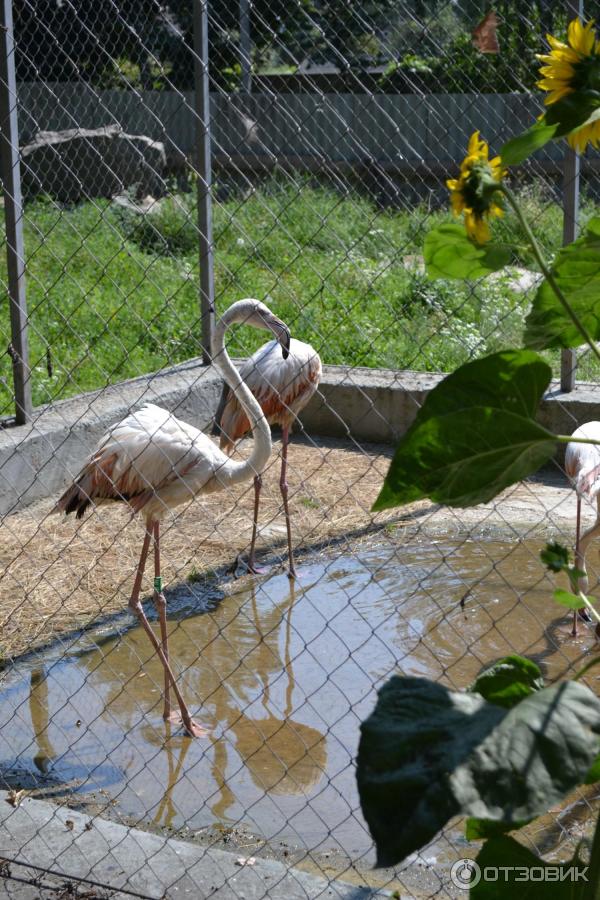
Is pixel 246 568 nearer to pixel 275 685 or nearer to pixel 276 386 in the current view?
pixel 276 386

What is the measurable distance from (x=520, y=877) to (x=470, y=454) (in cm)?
49

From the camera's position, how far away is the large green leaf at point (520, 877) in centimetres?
127

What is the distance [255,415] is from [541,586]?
1552 mm

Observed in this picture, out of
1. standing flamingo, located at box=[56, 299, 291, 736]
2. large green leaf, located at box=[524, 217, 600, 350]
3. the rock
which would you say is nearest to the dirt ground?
standing flamingo, located at box=[56, 299, 291, 736]

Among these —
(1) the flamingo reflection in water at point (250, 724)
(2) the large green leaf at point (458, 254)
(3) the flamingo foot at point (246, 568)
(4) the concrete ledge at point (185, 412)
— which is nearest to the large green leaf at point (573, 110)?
(2) the large green leaf at point (458, 254)

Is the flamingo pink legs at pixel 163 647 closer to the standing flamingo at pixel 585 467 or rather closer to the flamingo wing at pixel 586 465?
the standing flamingo at pixel 585 467

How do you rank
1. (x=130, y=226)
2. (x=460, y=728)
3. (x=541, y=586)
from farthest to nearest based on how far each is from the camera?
(x=130, y=226) < (x=541, y=586) < (x=460, y=728)

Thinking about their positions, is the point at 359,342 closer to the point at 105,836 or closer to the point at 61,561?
the point at 61,561

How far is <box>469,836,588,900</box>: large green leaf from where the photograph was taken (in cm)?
127

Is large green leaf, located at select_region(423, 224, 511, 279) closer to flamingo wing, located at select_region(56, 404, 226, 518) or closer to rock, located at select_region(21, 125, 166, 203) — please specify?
flamingo wing, located at select_region(56, 404, 226, 518)

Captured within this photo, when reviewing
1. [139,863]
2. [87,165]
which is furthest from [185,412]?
[87,165]

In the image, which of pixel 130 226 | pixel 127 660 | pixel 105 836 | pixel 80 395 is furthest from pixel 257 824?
pixel 130 226

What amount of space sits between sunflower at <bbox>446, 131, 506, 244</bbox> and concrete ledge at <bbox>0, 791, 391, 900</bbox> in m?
1.75

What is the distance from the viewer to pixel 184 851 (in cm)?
276
